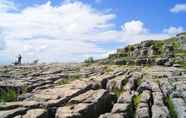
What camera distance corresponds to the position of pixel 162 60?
78.3 meters

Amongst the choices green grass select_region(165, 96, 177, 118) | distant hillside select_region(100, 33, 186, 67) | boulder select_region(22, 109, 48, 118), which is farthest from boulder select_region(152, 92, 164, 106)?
distant hillside select_region(100, 33, 186, 67)

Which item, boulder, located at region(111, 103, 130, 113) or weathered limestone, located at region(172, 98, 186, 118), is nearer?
boulder, located at region(111, 103, 130, 113)

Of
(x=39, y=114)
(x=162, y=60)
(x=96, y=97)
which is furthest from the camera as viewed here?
(x=162, y=60)

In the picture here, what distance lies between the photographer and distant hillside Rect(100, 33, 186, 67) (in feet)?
262

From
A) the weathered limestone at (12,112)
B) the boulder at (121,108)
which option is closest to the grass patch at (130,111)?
the boulder at (121,108)

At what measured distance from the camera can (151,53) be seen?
96688 mm

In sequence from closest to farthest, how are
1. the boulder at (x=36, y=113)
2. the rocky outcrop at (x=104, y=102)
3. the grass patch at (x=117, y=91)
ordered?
1. the boulder at (x=36, y=113)
2. the rocky outcrop at (x=104, y=102)
3. the grass patch at (x=117, y=91)

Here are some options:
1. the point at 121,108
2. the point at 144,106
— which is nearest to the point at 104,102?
the point at 121,108

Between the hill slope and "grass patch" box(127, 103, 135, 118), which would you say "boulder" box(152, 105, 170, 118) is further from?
"grass patch" box(127, 103, 135, 118)

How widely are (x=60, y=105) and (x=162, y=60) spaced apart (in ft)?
175

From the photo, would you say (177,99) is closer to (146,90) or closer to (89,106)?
(146,90)

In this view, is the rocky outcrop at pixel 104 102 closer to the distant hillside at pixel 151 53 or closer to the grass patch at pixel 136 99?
the grass patch at pixel 136 99

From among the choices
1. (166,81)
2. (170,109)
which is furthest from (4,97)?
(166,81)

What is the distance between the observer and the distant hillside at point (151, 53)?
79975 mm
